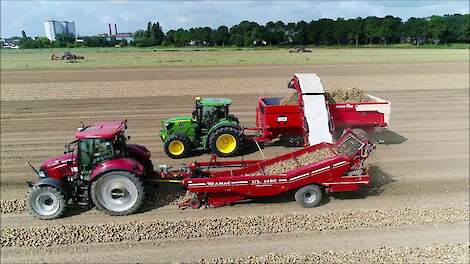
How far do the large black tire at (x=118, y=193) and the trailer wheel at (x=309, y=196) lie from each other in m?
2.70

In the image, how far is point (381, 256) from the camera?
4871mm

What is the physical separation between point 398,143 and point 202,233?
697 cm

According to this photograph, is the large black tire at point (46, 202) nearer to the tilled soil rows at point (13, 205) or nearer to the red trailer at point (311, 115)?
the tilled soil rows at point (13, 205)

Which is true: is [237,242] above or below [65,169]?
below

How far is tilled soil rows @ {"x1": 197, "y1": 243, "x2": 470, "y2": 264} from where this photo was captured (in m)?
4.73

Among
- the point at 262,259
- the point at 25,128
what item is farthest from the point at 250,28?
the point at 25,128

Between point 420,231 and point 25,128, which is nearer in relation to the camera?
point 420,231

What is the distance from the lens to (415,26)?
8383mm

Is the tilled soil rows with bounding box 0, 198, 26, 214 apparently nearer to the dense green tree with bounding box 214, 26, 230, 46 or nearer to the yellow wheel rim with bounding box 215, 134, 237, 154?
the yellow wheel rim with bounding box 215, 134, 237, 154

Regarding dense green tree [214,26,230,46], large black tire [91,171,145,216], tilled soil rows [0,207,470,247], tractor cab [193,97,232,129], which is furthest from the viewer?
tractor cab [193,97,232,129]

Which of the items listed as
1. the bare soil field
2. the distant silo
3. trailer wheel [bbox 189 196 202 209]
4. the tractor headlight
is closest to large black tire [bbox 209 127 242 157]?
the bare soil field

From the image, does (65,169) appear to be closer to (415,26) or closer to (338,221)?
(338,221)

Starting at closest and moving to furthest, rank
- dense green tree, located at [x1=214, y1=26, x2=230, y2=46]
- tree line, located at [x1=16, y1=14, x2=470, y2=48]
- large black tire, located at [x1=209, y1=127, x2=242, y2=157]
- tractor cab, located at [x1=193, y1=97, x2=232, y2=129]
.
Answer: tree line, located at [x1=16, y1=14, x2=470, y2=48], dense green tree, located at [x1=214, y1=26, x2=230, y2=46], large black tire, located at [x1=209, y1=127, x2=242, y2=157], tractor cab, located at [x1=193, y1=97, x2=232, y2=129]

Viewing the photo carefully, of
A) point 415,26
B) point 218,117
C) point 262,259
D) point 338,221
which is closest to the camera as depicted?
point 262,259
